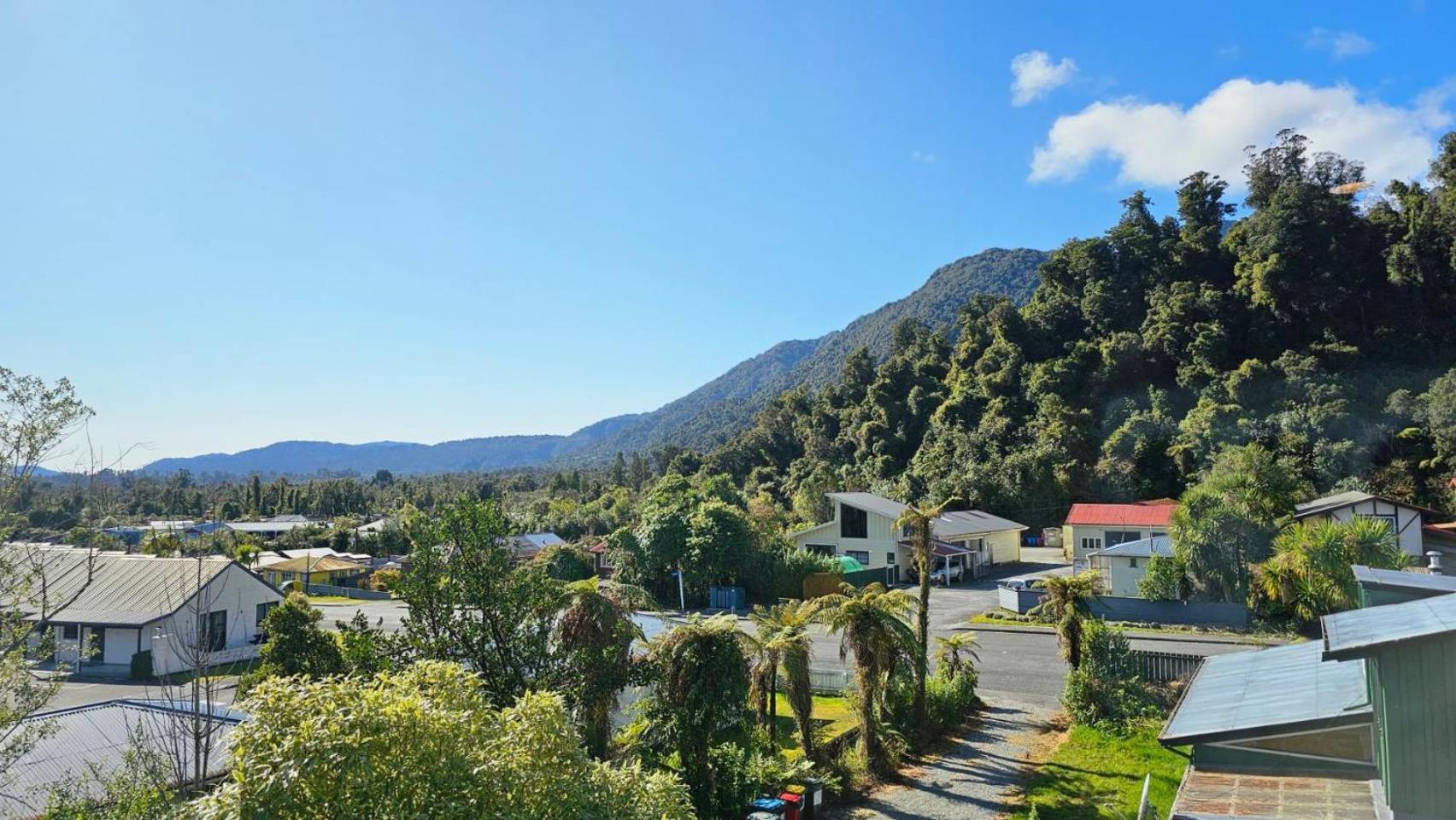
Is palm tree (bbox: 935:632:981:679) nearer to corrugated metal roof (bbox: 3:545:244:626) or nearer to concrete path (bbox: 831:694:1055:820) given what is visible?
concrete path (bbox: 831:694:1055:820)

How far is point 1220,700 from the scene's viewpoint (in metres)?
9.89

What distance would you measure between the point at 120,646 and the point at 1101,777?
97.4 feet

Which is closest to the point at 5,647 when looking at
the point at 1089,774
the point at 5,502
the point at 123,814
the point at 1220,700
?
the point at 5,502

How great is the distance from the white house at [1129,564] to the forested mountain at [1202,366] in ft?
68.2

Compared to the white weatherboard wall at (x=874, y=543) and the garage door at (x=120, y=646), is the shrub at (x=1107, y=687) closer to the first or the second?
the white weatherboard wall at (x=874, y=543)

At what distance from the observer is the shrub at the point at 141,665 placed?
2647 cm

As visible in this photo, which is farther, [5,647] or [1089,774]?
[1089,774]

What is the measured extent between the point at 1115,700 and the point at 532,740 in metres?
16.2

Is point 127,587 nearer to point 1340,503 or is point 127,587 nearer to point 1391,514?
point 1340,503

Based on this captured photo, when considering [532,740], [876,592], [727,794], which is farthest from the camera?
[876,592]

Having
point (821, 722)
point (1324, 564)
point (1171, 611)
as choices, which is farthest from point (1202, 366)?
point (821, 722)

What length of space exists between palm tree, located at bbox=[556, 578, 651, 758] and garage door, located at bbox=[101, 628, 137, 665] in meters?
23.5

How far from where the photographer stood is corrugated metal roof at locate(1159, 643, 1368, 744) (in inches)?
329

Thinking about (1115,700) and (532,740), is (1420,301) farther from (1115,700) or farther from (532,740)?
(532,740)
